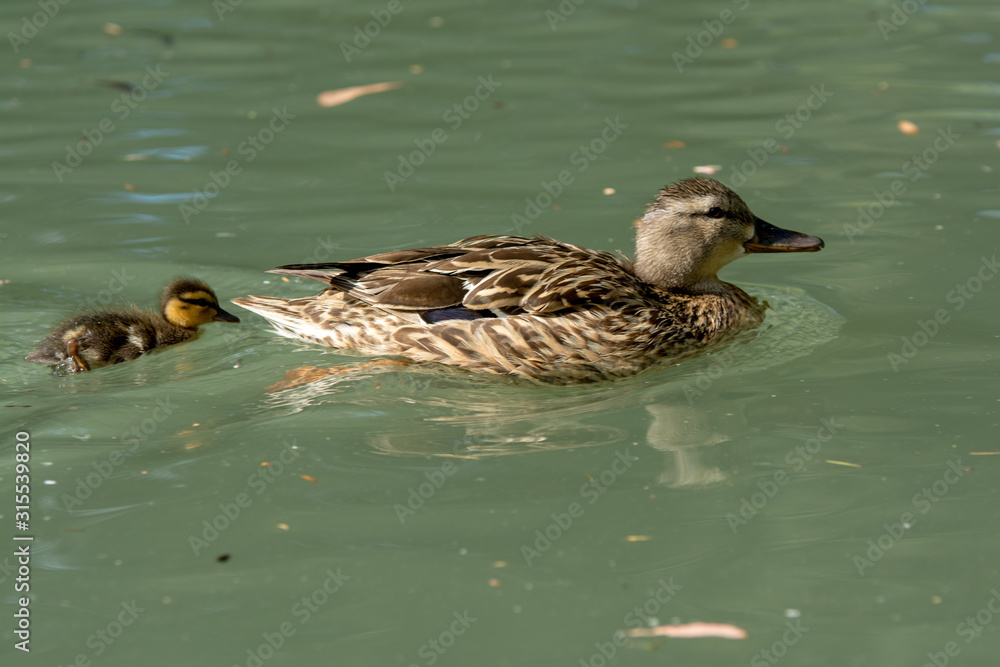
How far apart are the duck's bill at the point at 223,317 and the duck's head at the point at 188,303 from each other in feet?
0.17

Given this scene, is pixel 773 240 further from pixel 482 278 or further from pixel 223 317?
pixel 223 317

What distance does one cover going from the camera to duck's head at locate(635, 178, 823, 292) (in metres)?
7.10

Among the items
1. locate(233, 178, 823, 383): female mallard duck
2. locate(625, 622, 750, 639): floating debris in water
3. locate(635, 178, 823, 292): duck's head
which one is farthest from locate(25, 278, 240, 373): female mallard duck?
locate(625, 622, 750, 639): floating debris in water

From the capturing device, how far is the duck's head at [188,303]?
713cm

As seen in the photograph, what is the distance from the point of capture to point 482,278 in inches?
267

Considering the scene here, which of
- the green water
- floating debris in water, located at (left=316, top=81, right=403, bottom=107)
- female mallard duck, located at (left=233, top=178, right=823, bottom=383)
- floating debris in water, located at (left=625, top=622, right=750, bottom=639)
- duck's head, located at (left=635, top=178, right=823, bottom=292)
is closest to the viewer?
floating debris in water, located at (left=625, top=622, right=750, bottom=639)

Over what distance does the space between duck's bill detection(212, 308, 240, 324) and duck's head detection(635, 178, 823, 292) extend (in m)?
2.66

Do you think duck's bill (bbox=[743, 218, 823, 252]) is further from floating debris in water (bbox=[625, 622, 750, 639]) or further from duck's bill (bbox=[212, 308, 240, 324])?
floating debris in water (bbox=[625, 622, 750, 639])

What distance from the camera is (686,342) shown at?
6.98 metres

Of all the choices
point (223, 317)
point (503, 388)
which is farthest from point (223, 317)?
point (503, 388)

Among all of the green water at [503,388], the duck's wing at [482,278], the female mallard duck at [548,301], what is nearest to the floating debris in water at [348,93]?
the green water at [503,388]

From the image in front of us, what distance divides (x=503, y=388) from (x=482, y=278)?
26.8 inches

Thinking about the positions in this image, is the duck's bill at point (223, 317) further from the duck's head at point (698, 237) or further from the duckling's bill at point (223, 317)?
the duck's head at point (698, 237)

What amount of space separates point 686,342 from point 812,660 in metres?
3.00
